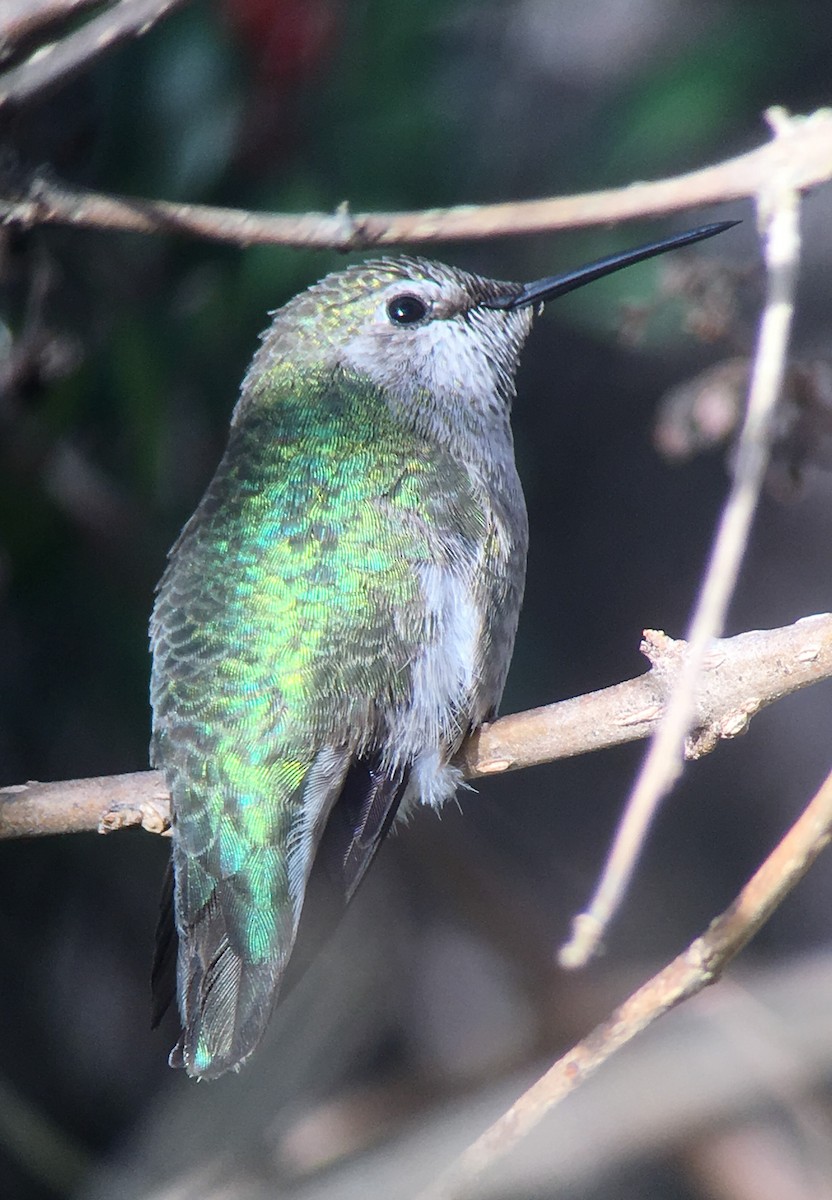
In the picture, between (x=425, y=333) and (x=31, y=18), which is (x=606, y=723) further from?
(x=31, y=18)

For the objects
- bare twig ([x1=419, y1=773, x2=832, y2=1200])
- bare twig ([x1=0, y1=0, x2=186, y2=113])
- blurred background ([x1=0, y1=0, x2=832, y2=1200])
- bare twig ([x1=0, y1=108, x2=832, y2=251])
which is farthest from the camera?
blurred background ([x1=0, y1=0, x2=832, y2=1200])

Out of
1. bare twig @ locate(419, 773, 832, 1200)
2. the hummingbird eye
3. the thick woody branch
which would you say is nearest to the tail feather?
the thick woody branch

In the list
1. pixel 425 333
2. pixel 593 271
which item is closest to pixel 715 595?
pixel 593 271

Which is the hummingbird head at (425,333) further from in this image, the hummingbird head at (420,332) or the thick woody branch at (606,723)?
the thick woody branch at (606,723)

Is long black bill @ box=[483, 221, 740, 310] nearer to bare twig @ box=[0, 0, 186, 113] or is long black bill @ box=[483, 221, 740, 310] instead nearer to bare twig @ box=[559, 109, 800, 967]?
bare twig @ box=[559, 109, 800, 967]

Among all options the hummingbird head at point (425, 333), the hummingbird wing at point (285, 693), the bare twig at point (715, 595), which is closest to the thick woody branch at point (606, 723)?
the hummingbird wing at point (285, 693)

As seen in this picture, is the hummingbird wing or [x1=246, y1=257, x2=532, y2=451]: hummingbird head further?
[x1=246, y1=257, x2=532, y2=451]: hummingbird head
